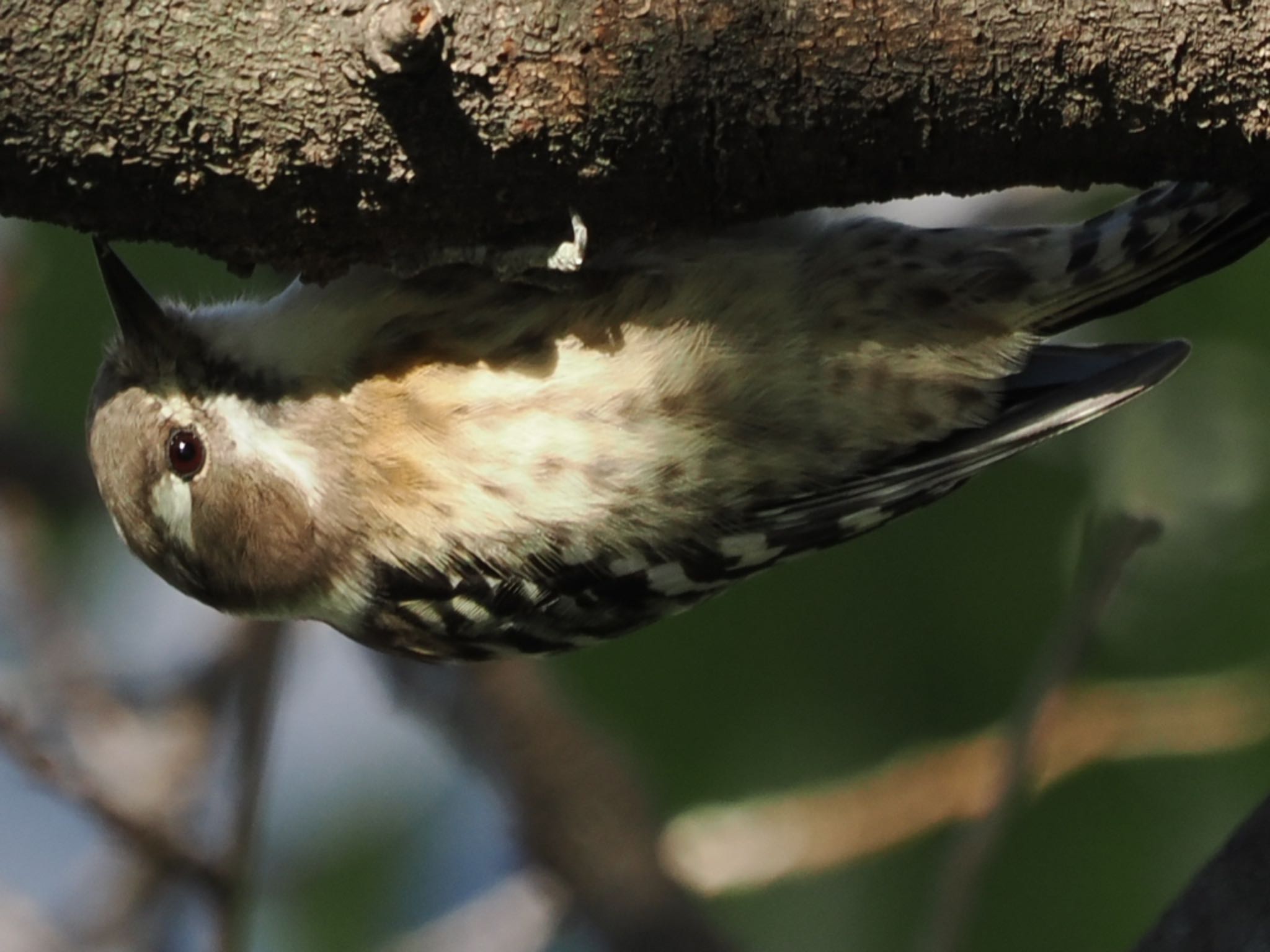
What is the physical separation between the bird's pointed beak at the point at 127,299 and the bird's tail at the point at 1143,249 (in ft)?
6.34

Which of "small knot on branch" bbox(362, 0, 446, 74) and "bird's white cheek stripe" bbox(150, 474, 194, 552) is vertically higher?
"small knot on branch" bbox(362, 0, 446, 74)

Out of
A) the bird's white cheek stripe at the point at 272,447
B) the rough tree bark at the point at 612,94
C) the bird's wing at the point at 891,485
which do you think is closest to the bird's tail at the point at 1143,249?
the bird's wing at the point at 891,485

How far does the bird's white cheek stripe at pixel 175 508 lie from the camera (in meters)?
3.70

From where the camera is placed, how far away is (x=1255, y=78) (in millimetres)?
2457

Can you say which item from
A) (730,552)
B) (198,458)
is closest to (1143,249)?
(730,552)

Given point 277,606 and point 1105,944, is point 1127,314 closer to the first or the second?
point 1105,944

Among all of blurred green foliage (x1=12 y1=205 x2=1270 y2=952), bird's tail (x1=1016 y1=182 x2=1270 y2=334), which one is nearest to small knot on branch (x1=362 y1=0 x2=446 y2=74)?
bird's tail (x1=1016 y1=182 x2=1270 y2=334)

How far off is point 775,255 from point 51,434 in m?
3.63

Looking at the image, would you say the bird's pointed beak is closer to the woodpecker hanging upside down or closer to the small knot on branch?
the woodpecker hanging upside down

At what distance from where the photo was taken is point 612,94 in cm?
250

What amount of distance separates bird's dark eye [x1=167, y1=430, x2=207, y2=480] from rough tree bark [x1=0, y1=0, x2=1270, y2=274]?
1116 mm

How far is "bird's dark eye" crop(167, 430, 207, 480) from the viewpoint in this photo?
12.0ft

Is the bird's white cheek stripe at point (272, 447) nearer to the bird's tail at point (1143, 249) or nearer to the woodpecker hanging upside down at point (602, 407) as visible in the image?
the woodpecker hanging upside down at point (602, 407)

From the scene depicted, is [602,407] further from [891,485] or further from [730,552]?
[891,485]
